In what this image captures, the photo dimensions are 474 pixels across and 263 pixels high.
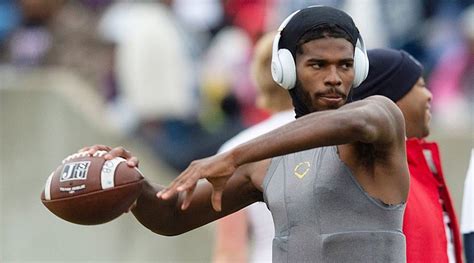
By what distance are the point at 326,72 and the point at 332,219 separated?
0.49 metres

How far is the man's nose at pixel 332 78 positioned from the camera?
16.1 feet

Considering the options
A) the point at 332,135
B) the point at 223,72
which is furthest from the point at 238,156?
the point at 223,72

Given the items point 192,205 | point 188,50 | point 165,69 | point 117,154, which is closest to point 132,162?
point 117,154

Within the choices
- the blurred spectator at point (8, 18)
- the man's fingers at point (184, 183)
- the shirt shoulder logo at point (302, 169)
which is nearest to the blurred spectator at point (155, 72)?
the blurred spectator at point (8, 18)

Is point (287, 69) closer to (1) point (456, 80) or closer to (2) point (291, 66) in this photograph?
(2) point (291, 66)

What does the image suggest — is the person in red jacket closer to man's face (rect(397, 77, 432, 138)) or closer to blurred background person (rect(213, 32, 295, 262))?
man's face (rect(397, 77, 432, 138))

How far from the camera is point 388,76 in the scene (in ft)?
19.5

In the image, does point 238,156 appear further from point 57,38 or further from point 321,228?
point 57,38

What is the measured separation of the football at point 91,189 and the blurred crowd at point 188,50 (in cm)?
662

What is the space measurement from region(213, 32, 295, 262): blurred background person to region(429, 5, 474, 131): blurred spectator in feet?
17.3

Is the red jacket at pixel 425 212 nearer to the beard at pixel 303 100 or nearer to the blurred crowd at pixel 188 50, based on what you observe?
the beard at pixel 303 100

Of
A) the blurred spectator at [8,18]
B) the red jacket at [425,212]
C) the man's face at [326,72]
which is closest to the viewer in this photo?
the man's face at [326,72]

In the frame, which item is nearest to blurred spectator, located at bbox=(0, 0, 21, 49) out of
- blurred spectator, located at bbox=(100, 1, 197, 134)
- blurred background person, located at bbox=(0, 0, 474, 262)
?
blurred background person, located at bbox=(0, 0, 474, 262)

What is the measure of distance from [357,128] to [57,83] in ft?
28.4
